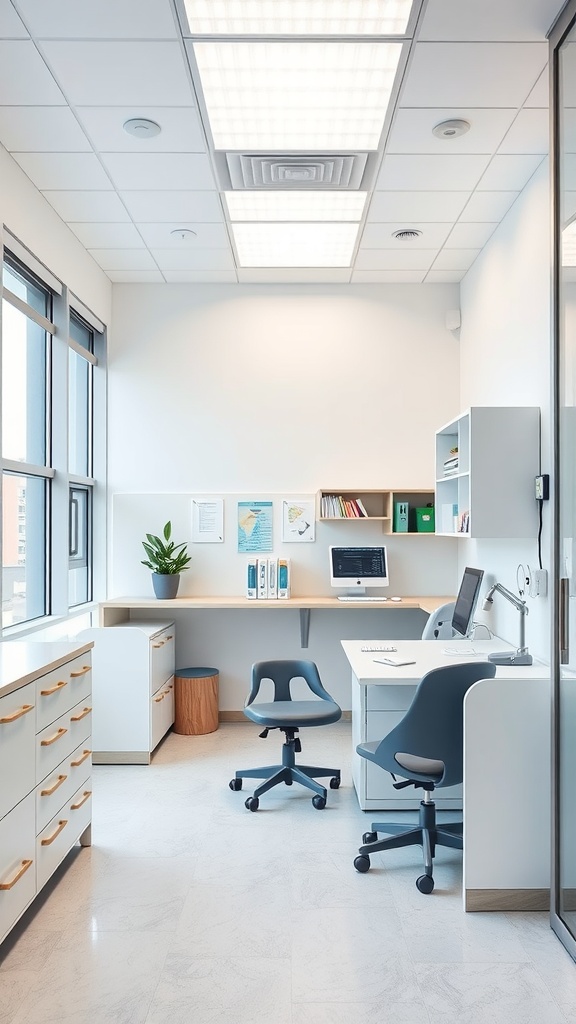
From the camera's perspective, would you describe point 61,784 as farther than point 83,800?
No

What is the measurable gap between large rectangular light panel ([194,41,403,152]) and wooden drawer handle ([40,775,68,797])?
9.07 feet

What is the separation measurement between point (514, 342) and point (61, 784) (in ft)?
10.1

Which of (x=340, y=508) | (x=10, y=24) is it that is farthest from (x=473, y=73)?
(x=340, y=508)

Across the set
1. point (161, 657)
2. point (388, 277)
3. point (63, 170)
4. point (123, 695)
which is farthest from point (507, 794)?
point (388, 277)

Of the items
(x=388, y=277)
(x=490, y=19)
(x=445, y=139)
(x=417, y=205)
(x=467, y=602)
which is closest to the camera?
(x=490, y=19)

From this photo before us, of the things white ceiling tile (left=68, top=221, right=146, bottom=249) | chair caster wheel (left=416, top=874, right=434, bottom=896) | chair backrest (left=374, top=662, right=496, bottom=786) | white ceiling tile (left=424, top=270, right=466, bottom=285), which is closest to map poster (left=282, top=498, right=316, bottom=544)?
white ceiling tile (left=424, top=270, right=466, bottom=285)

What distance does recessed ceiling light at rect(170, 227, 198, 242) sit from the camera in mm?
4711

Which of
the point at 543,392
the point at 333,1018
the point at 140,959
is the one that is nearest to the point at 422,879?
the point at 333,1018

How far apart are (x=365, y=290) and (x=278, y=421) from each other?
113 centimetres

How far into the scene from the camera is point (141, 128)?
3.50 meters

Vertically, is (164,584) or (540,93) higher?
(540,93)

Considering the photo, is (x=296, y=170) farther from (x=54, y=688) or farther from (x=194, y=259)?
(x=54, y=688)

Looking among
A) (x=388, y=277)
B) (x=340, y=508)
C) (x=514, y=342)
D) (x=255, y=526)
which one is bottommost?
(x=255, y=526)

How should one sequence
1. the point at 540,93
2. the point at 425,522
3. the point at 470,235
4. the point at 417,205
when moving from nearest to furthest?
the point at 540,93 → the point at 417,205 → the point at 470,235 → the point at 425,522
